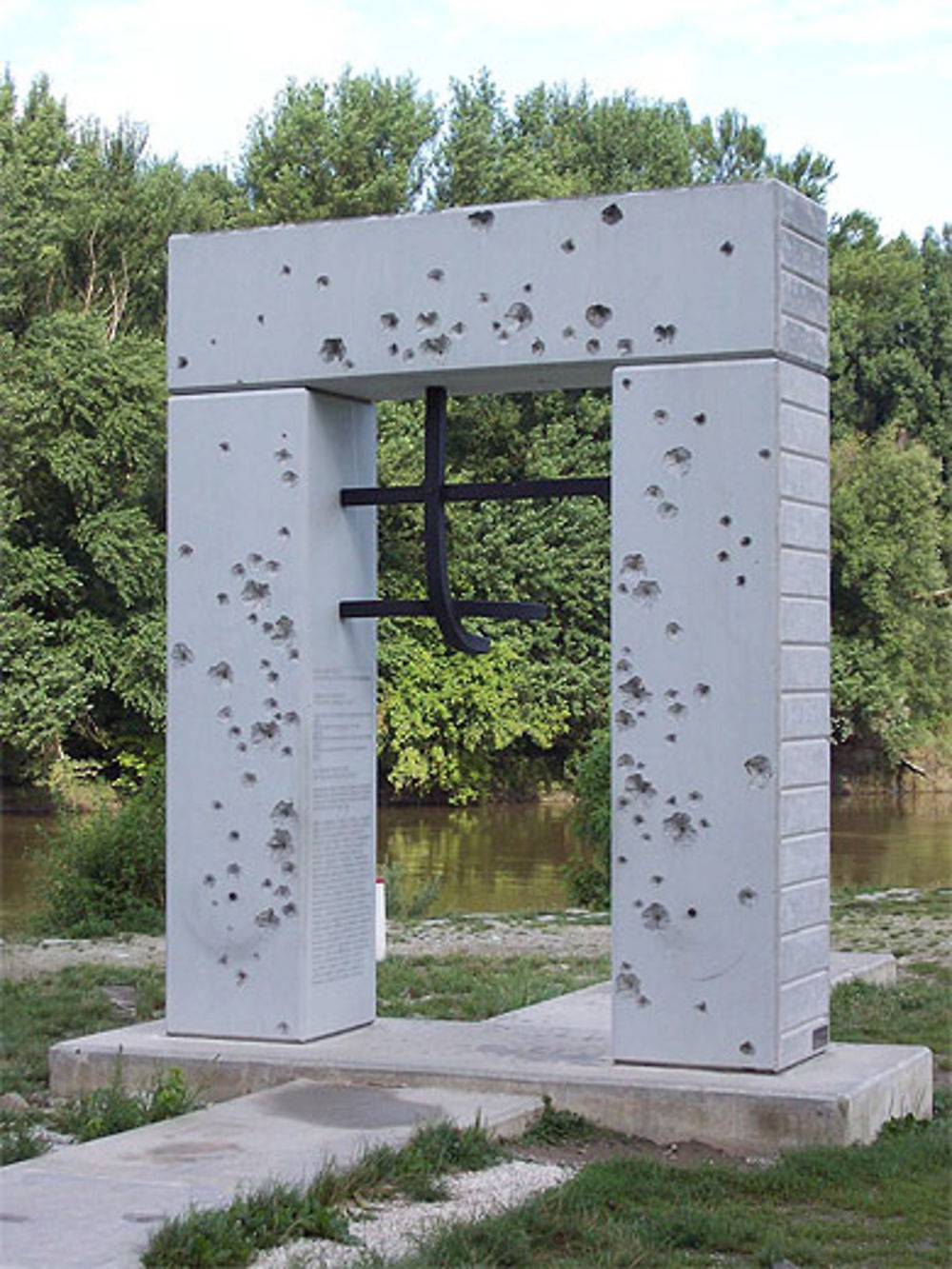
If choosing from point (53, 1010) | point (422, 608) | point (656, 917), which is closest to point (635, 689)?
point (656, 917)

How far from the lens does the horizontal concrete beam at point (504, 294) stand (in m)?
8.16

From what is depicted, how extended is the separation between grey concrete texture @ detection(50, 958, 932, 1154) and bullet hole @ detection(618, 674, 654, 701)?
4.80ft

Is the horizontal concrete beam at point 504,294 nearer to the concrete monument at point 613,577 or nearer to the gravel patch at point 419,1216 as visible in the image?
the concrete monument at point 613,577

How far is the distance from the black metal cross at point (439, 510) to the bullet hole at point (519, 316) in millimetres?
590

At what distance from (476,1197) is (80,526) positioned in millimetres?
29718

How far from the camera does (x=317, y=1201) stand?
632 cm

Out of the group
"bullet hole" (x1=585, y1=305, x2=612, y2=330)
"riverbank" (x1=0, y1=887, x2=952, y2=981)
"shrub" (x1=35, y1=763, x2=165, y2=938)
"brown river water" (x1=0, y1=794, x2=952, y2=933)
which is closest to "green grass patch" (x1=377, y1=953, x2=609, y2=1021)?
"riverbank" (x1=0, y1=887, x2=952, y2=981)

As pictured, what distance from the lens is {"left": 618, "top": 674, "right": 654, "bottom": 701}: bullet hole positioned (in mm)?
8297

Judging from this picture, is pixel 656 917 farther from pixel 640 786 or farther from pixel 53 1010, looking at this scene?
pixel 53 1010

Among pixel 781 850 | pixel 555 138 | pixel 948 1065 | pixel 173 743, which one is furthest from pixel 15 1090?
pixel 555 138

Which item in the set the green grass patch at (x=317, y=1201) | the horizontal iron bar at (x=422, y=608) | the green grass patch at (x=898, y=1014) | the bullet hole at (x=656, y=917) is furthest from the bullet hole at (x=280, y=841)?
the green grass patch at (x=898, y=1014)

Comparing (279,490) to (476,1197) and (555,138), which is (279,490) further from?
(555,138)

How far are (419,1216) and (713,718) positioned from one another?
252 centimetres

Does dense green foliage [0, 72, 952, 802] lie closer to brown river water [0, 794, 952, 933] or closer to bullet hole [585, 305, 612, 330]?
brown river water [0, 794, 952, 933]
